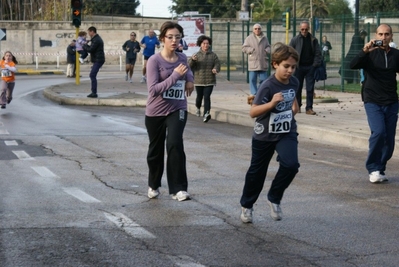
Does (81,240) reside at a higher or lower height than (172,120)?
lower

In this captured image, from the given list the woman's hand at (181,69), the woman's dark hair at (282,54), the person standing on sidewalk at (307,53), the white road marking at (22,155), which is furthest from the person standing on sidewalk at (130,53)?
the woman's dark hair at (282,54)

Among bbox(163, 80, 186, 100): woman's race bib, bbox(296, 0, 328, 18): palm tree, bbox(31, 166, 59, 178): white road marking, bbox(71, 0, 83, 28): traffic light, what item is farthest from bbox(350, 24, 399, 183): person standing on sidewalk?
bbox(296, 0, 328, 18): palm tree

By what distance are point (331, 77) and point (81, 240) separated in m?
22.5

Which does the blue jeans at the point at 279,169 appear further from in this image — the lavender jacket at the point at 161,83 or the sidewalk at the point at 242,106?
the sidewalk at the point at 242,106

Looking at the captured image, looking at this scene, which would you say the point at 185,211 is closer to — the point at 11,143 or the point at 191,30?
the point at 11,143

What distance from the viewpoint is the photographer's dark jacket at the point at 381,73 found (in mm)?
10719

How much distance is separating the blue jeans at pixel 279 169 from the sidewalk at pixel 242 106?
5.77m

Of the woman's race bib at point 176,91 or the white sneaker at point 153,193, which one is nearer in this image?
the woman's race bib at point 176,91

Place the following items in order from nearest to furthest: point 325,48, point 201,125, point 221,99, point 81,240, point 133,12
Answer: point 81,240, point 201,125, point 221,99, point 325,48, point 133,12

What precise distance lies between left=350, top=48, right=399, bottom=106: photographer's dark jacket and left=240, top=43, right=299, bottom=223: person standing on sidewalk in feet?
9.45

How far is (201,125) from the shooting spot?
18234mm

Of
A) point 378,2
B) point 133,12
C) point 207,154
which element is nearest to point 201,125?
point 207,154

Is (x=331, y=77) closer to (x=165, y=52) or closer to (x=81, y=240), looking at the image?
(x=165, y=52)

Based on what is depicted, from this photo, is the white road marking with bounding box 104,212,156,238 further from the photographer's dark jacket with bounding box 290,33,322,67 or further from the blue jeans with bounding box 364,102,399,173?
the photographer's dark jacket with bounding box 290,33,322,67
